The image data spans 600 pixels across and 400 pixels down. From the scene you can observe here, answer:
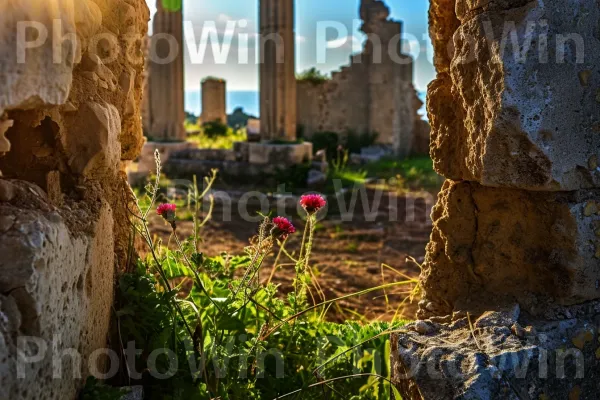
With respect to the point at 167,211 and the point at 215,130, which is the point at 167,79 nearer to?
the point at 215,130

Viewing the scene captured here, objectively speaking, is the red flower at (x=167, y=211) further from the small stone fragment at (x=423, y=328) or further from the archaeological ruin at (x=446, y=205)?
the small stone fragment at (x=423, y=328)

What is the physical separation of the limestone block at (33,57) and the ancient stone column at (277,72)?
1074 cm

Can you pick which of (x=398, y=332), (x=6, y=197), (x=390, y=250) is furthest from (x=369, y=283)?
(x=6, y=197)

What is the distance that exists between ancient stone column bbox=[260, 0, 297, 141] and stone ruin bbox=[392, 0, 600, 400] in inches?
401

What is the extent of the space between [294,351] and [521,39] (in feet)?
5.37

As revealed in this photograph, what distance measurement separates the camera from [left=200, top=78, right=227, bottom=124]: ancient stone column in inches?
925

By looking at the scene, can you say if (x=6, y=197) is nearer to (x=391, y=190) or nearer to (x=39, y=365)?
(x=39, y=365)

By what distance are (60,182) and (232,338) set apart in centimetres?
89

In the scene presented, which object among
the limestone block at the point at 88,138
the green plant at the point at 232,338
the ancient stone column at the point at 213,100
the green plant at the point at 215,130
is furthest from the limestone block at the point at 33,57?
the ancient stone column at the point at 213,100

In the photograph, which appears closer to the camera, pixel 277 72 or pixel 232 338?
pixel 232 338

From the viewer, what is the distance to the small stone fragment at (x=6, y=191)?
1.58 metres

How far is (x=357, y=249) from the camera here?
723 centimetres

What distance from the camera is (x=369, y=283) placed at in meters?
5.75

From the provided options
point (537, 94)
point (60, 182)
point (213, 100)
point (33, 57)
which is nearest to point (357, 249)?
point (537, 94)
